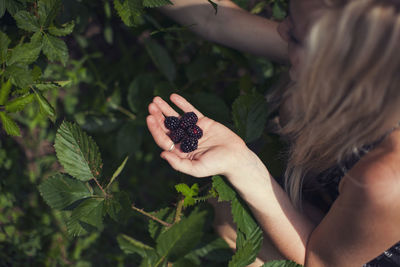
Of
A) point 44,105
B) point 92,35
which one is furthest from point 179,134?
point 92,35

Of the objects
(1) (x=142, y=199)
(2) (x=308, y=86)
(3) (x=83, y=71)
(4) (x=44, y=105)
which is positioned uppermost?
(2) (x=308, y=86)

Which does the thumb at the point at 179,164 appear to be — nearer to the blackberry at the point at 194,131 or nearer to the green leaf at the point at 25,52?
the blackberry at the point at 194,131

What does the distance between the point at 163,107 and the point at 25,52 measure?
484 mm

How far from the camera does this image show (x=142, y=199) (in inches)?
80.1

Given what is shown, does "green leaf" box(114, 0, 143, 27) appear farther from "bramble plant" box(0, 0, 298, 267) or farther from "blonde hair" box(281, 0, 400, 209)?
"blonde hair" box(281, 0, 400, 209)

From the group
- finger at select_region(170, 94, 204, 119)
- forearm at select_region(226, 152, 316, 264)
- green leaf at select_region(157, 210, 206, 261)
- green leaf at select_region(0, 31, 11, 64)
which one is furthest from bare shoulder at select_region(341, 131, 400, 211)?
green leaf at select_region(0, 31, 11, 64)

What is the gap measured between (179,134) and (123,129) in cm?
54

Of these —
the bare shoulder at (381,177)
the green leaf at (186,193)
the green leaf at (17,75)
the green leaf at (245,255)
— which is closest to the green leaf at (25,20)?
the green leaf at (17,75)

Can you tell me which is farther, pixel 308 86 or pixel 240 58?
pixel 240 58

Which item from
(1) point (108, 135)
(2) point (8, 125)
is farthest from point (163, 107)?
(1) point (108, 135)

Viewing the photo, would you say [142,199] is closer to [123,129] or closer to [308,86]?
[123,129]

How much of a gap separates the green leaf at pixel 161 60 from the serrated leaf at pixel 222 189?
0.69 m

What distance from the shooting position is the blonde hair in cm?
79

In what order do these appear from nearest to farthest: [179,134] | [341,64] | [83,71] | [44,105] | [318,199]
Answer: [341,64] → [44,105] → [179,134] → [318,199] → [83,71]
